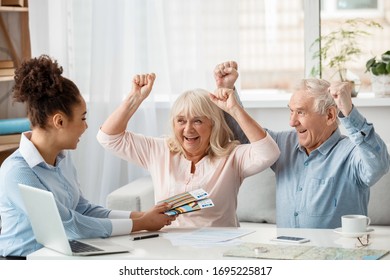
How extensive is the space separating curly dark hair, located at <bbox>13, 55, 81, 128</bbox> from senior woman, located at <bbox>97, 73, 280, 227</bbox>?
17.3 inches

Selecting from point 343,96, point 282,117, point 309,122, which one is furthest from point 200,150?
point 282,117

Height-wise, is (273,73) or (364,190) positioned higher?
(273,73)

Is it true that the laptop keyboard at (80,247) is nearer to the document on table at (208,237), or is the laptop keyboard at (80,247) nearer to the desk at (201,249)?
the desk at (201,249)

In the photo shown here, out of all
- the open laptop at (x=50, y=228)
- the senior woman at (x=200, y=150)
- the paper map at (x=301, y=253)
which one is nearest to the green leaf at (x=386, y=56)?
the senior woman at (x=200, y=150)

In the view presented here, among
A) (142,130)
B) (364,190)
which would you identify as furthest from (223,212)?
(142,130)

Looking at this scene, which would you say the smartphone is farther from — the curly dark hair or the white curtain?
the white curtain

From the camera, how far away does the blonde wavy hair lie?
114 inches

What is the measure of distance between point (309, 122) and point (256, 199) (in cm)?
100

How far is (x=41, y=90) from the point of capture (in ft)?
8.17

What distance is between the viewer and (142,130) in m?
4.55

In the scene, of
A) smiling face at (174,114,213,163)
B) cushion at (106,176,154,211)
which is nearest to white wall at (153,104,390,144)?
cushion at (106,176,154,211)

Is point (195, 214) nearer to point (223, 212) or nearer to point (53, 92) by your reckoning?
point (223, 212)

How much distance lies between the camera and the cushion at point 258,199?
3.74 meters

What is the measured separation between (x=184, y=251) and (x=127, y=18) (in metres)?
2.47
